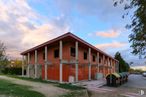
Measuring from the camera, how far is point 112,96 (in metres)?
24.2

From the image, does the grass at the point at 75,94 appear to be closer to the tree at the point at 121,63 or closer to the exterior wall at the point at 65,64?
the exterior wall at the point at 65,64

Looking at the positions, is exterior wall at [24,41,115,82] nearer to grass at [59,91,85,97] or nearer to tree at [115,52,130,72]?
grass at [59,91,85,97]

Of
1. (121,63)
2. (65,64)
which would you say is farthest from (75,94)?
(121,63)

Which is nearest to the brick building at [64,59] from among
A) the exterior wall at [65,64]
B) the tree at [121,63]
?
the exterior wall at [65,64]

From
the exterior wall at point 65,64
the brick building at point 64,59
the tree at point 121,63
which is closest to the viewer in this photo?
the brick building at point 64,59

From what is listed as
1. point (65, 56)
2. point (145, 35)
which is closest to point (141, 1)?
point (145, 35)

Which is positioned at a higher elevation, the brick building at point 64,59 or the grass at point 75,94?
the brick building at point 64,59

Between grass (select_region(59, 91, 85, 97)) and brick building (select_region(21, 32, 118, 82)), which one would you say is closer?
grass (select_region(59, 91, 85, 97))

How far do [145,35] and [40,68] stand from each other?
26.2m

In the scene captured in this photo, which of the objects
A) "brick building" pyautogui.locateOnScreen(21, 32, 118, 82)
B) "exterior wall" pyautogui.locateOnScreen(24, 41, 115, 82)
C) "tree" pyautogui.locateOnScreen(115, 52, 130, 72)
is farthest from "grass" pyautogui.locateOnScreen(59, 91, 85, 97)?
"tree" pyautogui.locateOnScreen(115, 52, 130, 72)

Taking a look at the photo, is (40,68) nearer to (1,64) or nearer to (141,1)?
(1,64)

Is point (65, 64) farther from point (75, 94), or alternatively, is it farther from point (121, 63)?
point (121, 63)

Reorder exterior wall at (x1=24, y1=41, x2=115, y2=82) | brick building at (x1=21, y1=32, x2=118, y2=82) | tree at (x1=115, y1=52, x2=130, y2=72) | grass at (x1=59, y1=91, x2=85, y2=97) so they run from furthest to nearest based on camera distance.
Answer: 1. tree at (x1=115, y1=52, x2=130, y2=72)
2. exterior wall at (x1=24, y1=41, x2=115, y2=82)
3. brick building at (x1=21, y1=32, x2=118, y2=82)
4. grass at (x1=59, y1=91, x2=85, y2=97)

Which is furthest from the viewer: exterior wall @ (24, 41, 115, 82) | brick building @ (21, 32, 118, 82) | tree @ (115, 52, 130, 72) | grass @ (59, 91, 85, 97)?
tree @ (115, 52, 130, 72)
